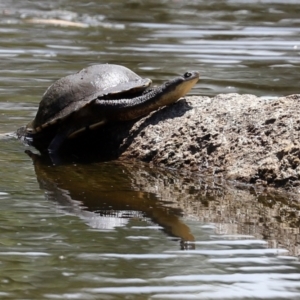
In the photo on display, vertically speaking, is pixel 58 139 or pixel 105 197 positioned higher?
pixel 58 139

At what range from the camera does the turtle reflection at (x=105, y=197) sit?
4918mm

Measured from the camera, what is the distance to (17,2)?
1495cm

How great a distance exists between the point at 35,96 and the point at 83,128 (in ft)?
7.76

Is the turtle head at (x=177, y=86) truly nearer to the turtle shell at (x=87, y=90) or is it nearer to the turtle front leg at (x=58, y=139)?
the turtle shell at (x=87, y=90)

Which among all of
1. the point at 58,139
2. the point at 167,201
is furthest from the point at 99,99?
the point at 167,201

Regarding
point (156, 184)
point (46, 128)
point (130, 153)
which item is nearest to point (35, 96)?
point (46, 128)

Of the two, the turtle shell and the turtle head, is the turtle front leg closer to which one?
the turtle shell

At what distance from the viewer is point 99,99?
6.28 metres

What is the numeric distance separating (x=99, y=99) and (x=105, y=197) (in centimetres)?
105

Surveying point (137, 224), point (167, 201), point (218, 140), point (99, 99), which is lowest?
point (137, 224)

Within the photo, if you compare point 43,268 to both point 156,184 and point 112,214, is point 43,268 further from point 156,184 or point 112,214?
point 156,184

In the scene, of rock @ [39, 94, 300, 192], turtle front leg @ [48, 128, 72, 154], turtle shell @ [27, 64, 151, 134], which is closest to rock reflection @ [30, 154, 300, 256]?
rock @ [39, 94, 300, 192]

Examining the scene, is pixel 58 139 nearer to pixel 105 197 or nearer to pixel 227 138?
pixel 105 197

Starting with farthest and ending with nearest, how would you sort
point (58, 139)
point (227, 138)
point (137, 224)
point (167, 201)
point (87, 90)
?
point (58, 139) < point (87, 90) < point (227, 138) < point (167, 201) < point (137, 224)
